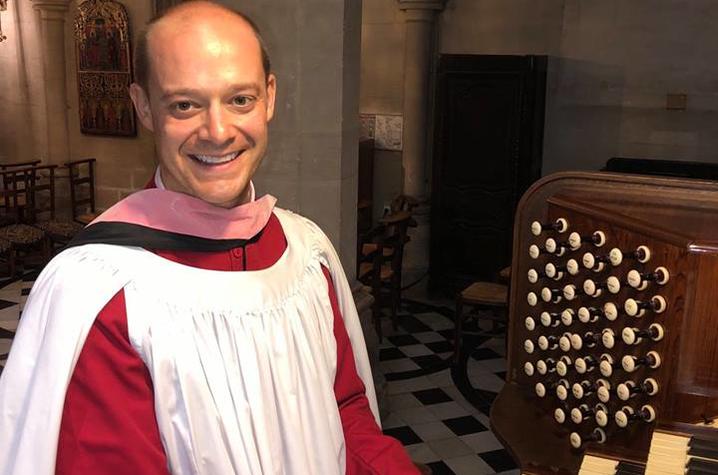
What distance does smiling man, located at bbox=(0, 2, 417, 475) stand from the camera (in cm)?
137

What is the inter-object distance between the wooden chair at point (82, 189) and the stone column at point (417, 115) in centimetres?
350

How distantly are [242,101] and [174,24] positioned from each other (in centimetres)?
20

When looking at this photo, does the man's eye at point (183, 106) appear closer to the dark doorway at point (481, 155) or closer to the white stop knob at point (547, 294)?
the white stop knob at point (547, 294)

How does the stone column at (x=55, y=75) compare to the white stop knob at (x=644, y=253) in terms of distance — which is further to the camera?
the stone column at (x=55, y=75)

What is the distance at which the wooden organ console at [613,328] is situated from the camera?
189cm

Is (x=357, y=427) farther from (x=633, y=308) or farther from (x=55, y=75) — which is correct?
(x=55, y=75)

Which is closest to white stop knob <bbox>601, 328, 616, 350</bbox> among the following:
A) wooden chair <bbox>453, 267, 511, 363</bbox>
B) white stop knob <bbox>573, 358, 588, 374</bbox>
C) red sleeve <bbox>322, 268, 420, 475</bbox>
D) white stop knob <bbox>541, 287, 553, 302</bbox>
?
white stop knob <bbox>573, 358, 588, 374</bbox>

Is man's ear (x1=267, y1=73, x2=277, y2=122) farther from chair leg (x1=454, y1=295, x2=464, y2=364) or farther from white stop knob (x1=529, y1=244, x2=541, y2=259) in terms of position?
chair leg (x1=454, y1=295, x2=464, y2=364)

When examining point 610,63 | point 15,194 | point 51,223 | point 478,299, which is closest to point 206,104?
point 478,299

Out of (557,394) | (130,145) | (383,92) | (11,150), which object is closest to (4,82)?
(11,150)

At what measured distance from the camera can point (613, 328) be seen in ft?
6.90

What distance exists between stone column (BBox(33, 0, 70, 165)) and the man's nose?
794 centimetres

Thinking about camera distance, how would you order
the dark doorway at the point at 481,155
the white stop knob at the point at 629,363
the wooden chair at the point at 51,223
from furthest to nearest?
the wooden chair at the point at 51,223
the dark doorway at the point at 481,155
the white stop knob at the point at 629,363

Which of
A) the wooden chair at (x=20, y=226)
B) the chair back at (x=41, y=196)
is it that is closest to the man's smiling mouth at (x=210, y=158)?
the wooden chair at (x=20, y=226)
